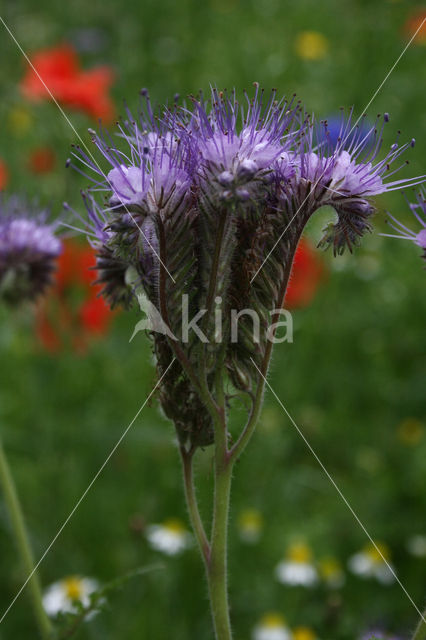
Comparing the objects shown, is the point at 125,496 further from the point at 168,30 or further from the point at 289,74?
the point at 168,30

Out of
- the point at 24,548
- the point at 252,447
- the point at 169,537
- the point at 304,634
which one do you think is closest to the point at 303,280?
the point at 252,447

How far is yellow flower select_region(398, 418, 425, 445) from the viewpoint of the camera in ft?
14.8

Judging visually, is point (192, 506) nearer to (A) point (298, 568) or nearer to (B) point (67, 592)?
(B) point (67, 592)

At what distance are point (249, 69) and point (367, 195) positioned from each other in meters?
5.59

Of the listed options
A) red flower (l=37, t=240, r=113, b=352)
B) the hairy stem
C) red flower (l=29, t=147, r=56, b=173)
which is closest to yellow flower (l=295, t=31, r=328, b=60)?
red flower (l=29, t=147, r=56, b=173)

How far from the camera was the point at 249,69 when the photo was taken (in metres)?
7.19

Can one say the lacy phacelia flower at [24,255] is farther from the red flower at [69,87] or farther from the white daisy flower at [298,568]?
the red flower at [69,87]

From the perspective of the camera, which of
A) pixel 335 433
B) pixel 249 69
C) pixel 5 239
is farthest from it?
pixel 249 69

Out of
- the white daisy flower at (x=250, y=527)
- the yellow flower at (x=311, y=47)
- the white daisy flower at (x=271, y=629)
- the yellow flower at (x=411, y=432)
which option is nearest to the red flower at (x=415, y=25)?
the yellow flower at (x=311, y=47)

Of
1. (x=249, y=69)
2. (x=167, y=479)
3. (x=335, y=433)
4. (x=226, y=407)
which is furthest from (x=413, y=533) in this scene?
(x=249, y=69)

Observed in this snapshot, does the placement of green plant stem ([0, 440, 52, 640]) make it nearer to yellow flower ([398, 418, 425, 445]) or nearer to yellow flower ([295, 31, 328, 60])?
yellow flower ([398, 418, 425, 445])

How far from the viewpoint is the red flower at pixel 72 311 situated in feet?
14.1

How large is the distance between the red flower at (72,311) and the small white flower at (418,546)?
6.57ft

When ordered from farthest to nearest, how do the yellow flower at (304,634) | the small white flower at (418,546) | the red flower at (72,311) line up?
the red flower at (72,311) → the small white flower at (418,546) → the yellow flower at (304,634)
